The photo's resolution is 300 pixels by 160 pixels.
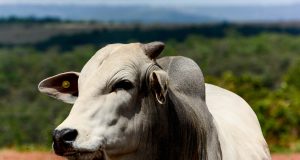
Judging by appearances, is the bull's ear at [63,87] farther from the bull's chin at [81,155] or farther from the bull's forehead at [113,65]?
the bull's chin at [81,155]

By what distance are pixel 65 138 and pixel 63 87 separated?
0.89 metres

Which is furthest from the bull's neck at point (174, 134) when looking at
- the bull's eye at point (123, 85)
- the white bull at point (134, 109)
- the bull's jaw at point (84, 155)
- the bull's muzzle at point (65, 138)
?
the bull's muzzle at point (65, 138)

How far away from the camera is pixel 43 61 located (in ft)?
364

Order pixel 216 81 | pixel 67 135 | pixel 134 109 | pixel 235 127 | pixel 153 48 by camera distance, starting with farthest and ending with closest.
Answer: pixel 216 81 → pixel 235 127 → pixel 153 48 → pixel 134 109 → pixel 67 135

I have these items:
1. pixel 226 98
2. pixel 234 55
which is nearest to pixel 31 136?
pixel 226 98

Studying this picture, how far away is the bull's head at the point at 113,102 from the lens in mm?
4324

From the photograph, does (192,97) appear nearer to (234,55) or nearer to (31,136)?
(31,136)

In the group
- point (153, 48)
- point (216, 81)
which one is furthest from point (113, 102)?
point (216, 81)

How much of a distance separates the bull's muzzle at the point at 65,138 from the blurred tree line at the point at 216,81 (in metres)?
11.5

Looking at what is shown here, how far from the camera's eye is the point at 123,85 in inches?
179

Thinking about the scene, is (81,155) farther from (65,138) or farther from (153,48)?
(153,48)

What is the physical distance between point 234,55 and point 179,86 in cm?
11882

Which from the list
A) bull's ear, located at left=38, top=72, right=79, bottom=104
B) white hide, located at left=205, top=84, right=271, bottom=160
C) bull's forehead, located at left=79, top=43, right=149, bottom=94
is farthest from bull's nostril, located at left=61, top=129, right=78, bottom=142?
white hide, located at left=205, top=84, right=271, bottom=160

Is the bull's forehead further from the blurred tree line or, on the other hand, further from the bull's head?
the blurred tree line
